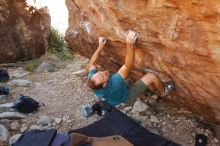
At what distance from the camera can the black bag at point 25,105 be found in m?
6.89

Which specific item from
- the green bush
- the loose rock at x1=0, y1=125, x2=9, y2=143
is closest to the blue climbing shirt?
the loose rock at x1=0, y1=125, x2=9, y2=143

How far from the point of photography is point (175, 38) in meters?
4.45

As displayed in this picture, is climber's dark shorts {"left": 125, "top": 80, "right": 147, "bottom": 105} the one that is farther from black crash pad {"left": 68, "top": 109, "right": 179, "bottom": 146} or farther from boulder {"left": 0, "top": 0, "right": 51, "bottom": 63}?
boulder {"left": 0, "top": 0, "right": 51, "bottom": 63}

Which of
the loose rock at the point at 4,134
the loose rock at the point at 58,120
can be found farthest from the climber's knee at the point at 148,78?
the loose rock at the point at 4,134

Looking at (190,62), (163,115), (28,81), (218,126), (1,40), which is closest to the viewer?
(190,62)

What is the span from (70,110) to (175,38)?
122 inches

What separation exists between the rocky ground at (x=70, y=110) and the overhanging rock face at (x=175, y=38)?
409 mm

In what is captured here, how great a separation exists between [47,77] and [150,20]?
14.8 feet

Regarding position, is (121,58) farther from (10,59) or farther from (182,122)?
(10,59)

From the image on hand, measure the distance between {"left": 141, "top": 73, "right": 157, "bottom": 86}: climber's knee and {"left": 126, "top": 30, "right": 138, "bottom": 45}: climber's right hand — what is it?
637mm

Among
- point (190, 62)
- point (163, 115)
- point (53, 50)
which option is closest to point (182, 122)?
point (163, 115)

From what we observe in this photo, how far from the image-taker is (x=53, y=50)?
1017 centimetres

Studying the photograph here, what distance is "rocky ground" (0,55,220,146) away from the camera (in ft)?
19.7

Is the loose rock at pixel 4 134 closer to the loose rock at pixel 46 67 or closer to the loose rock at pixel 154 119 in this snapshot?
the loose rock at pixel 154 119
